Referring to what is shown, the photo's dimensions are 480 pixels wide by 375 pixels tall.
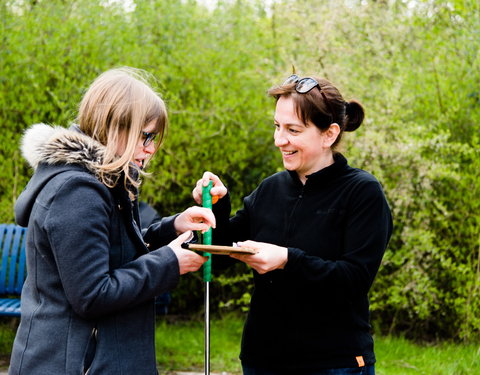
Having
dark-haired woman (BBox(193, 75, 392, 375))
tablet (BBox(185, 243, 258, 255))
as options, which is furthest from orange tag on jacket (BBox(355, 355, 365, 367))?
tablet (BBox(185, 243, 258, 255))

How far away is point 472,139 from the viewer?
5531mm

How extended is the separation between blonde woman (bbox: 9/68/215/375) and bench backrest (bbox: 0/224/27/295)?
3242 mm

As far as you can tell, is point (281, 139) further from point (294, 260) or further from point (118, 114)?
point (118, 114)

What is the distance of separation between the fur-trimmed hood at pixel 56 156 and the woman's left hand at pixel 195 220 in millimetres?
472

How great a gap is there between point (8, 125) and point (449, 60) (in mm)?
4005

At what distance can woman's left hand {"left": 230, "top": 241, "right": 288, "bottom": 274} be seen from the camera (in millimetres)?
2273

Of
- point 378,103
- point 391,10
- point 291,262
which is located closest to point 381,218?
point 291,262

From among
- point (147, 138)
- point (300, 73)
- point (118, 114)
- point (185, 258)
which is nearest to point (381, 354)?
point (300, 73)

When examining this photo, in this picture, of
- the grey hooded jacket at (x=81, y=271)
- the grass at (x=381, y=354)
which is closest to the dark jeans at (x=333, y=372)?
the grey hooded jacket at (x=81, y=271)

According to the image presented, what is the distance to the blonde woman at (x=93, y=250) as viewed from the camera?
1.97m

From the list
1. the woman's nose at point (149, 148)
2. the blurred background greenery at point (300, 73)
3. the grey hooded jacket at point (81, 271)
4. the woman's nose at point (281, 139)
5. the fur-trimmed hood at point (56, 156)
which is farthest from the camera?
the blurred background greenery at point (300, 73)

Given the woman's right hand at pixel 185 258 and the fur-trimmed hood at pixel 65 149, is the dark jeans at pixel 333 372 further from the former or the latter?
the fur-trimmed hood at pixel 65 149

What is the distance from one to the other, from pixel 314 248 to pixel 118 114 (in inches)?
34.2

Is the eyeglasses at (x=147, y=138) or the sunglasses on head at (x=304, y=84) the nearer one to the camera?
the eyeglasses at (x=147, y=138)
